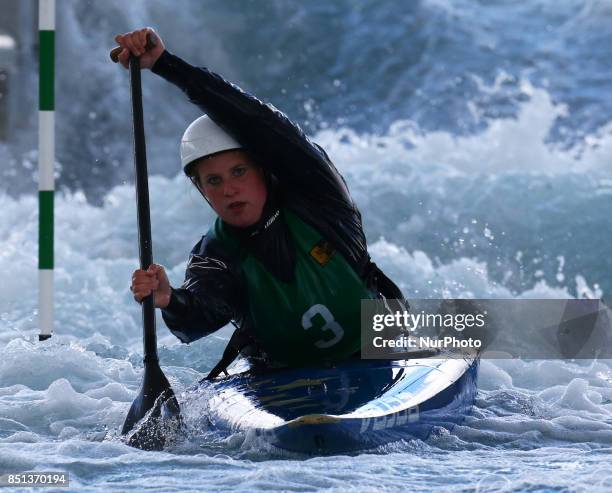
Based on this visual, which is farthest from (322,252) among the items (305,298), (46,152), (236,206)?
(46,152)

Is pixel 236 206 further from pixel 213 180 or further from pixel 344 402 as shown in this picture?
pixel 344 402

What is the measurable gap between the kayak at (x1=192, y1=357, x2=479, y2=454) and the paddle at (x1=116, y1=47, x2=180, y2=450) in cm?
11

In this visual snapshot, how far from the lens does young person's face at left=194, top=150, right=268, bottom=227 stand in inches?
118

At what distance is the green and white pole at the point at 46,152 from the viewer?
12.8ft

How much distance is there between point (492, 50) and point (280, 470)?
9426mm

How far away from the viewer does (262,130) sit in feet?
9.83

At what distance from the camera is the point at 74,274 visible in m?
6.80

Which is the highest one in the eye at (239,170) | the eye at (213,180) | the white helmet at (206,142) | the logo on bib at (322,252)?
the white helmet at (206,142)

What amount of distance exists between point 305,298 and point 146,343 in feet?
1.37

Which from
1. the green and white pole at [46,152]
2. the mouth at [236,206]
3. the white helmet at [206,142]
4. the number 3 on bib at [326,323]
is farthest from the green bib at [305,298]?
the green and white pole at [46,152]

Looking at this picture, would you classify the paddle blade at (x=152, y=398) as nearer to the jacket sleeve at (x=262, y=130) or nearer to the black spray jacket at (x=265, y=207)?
the black spray jacket at (x=265, y=207)

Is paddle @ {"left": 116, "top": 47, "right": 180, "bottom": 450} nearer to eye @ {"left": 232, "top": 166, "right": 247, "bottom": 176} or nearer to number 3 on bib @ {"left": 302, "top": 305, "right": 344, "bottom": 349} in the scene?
eye @ {"left": 232, "top": 166, "right": 247, "bottom": 176}
